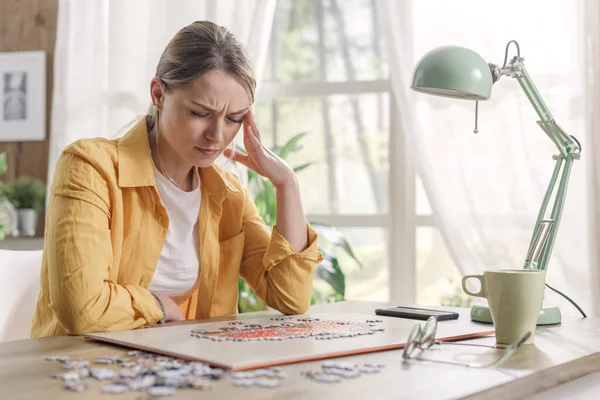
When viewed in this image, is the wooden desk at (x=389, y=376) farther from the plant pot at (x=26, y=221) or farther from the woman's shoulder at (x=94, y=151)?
the plant pot at (x=26, y=221)

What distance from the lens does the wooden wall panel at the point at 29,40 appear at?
13.0 feet

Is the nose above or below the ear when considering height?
below

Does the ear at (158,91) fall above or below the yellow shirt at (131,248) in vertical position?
above

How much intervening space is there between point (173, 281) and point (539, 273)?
85 centimetres

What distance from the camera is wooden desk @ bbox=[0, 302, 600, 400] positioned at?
950 mm

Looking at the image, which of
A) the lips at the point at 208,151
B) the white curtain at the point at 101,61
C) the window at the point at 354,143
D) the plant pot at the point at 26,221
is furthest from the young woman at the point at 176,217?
the plant pot at the point at 26,221

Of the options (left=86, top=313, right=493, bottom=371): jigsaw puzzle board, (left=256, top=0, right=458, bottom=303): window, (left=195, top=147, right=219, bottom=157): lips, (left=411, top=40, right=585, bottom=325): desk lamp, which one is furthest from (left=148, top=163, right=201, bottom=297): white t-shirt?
(left=256, top=0, right=458, bottom=303): window

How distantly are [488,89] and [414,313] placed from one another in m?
0.47

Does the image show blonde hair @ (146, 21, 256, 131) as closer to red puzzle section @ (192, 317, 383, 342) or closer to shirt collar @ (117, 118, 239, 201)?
shirt collar @ (117, 118, 239, 201)

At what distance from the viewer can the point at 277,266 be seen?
1.88m

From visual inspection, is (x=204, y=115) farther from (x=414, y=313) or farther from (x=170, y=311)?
(x=414, y=313)

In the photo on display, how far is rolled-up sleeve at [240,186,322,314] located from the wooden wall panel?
88.3 inches

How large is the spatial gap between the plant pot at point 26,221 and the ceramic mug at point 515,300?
2.89 meters

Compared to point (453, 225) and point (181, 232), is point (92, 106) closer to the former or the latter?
point (453, 225)
